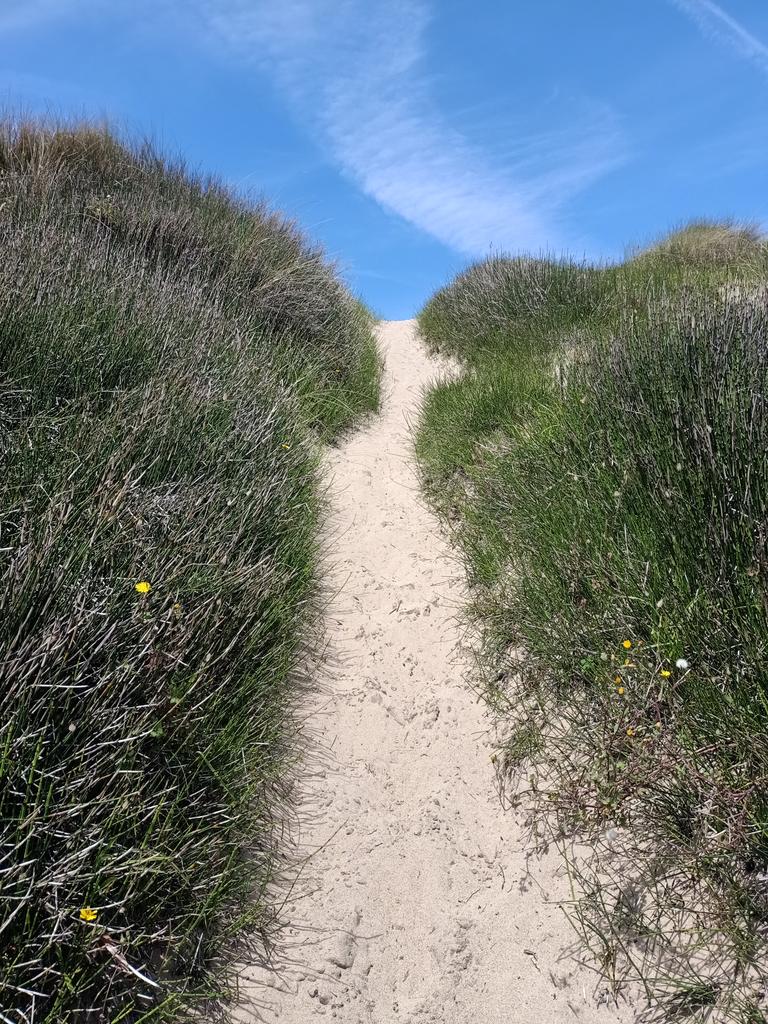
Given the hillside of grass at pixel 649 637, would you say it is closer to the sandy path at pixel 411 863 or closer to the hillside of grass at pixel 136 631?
the sandy path at pixel 411 863

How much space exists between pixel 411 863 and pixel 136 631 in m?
1.59

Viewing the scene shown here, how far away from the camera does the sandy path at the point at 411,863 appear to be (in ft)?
7.75

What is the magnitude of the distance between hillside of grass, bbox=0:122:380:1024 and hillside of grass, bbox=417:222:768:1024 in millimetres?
1262

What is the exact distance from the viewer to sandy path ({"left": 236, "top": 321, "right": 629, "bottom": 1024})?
93.0 inches

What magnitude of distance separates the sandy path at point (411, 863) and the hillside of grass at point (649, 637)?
183 mm

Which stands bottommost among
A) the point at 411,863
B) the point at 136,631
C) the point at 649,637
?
the point at 411,863

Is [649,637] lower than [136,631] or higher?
higher

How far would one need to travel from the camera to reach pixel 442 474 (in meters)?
5.84

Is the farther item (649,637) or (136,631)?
(649,637)

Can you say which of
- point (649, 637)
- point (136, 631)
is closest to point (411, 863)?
point (649, 637)

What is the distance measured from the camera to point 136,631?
2.52 meters

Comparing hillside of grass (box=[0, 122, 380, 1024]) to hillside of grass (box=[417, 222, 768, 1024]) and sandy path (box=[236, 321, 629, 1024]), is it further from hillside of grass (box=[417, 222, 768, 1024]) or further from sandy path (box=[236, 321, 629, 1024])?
hillside of grass (box=[417, 222, 768, 1024])

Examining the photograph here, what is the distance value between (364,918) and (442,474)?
12.5ft

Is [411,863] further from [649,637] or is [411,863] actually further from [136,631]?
[136,631]
